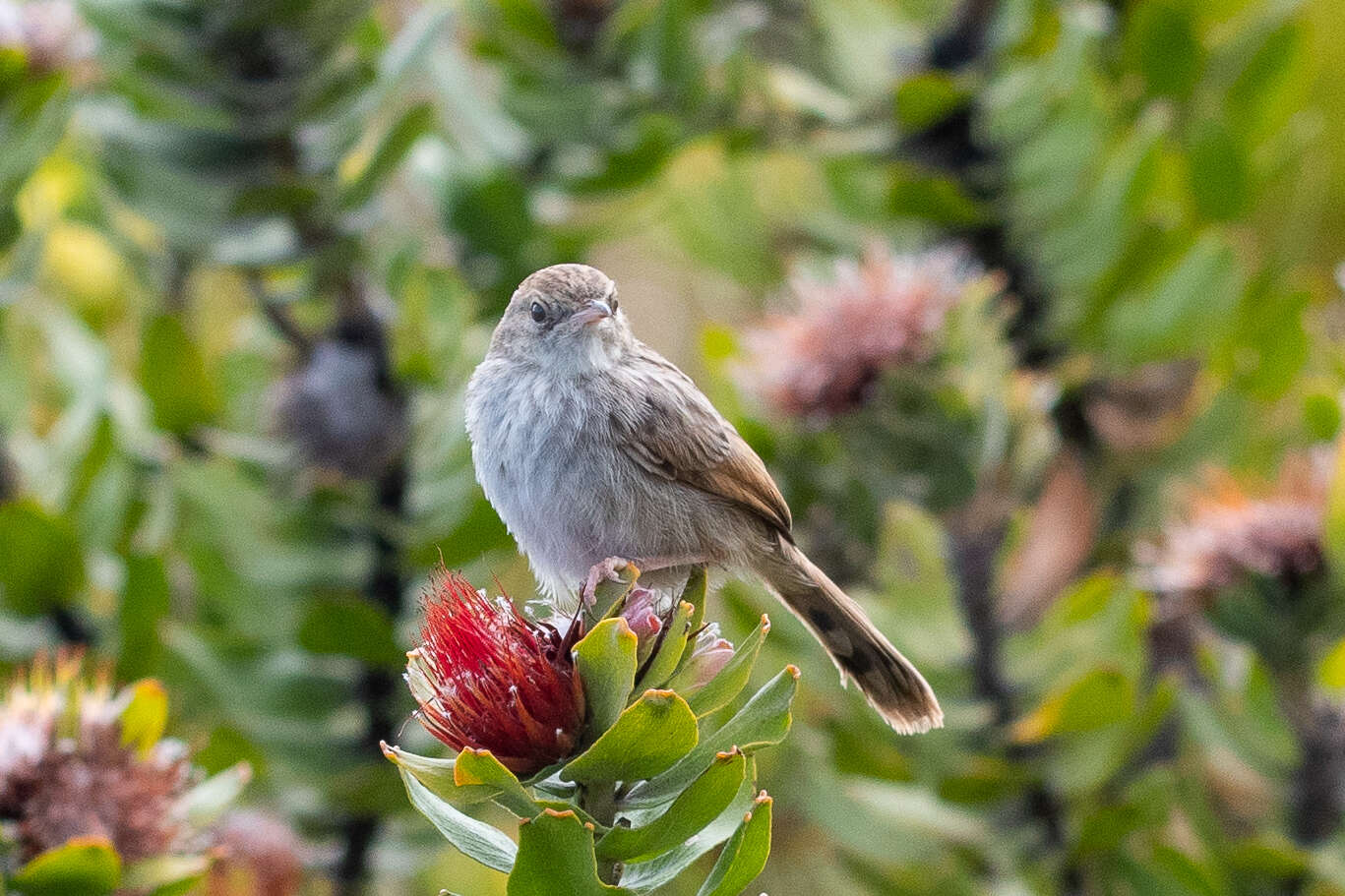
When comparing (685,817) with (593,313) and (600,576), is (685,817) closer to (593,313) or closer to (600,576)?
(600,576)

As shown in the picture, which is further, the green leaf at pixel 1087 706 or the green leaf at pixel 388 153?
the green leaf at pixel 388 153

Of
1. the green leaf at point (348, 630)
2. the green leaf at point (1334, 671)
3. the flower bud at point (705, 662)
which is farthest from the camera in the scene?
the green leaf at point (1334, 671)

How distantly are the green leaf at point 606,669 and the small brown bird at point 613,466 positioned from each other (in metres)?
0.48

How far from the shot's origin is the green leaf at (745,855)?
1.39m

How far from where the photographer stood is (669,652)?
1.49 metres

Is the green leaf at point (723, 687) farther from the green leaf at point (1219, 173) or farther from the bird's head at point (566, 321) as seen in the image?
the green leaf at point (1219, 173)

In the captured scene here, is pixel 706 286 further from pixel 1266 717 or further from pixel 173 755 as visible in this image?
pixel 173 755

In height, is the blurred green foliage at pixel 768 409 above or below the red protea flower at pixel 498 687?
above

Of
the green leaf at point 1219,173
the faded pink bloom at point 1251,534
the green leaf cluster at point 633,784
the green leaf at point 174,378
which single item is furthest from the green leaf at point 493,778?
the green leaf at point 1219,173

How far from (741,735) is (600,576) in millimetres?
366

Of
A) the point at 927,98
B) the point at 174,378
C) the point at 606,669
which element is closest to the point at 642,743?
the point at 606,669

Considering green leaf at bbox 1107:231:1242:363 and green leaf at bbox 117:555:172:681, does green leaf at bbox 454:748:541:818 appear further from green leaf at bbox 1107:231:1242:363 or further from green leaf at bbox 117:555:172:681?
green leaf at bbox 1107:231:1242:363

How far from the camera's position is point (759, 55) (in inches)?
157

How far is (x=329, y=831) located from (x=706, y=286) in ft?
7.47
